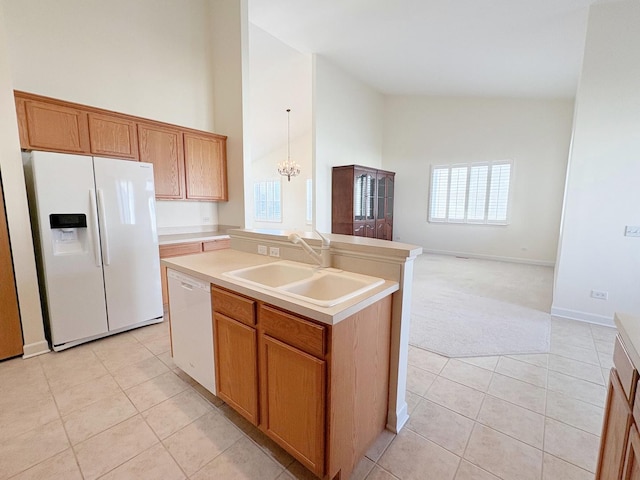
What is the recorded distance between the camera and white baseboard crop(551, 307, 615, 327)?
3.16m

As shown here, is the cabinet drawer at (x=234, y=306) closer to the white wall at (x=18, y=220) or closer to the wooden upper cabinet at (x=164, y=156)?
the white wall at (x=18, y=220)

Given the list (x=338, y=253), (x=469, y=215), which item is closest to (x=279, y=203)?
(x=469, y=215)

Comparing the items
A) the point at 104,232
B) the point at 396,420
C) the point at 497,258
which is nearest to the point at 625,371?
the point at 396,420

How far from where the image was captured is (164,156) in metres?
Answer: 3.47

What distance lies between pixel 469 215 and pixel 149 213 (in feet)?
21.7

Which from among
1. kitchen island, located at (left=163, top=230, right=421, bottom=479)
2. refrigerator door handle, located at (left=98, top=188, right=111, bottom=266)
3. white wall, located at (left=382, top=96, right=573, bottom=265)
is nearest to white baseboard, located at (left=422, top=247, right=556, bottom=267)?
white wall, located at (left=382, top=96, right=573, bottom=265)

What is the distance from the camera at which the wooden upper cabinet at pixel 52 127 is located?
8.21ft

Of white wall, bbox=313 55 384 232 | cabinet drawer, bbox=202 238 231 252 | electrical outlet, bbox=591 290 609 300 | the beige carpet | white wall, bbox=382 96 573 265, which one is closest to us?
the beige carpet

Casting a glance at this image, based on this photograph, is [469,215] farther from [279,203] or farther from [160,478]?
[160,478]

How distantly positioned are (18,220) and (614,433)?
12.6 ft

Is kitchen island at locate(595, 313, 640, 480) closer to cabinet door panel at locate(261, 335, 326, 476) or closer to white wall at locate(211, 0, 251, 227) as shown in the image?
cabinet door panel at locate(261, 335, 326, 476)

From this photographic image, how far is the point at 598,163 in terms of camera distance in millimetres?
3035

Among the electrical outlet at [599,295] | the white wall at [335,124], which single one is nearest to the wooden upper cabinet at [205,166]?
the white wall at [335,124]

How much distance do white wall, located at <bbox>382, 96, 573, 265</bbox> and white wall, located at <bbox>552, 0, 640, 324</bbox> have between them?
3.25 metres
